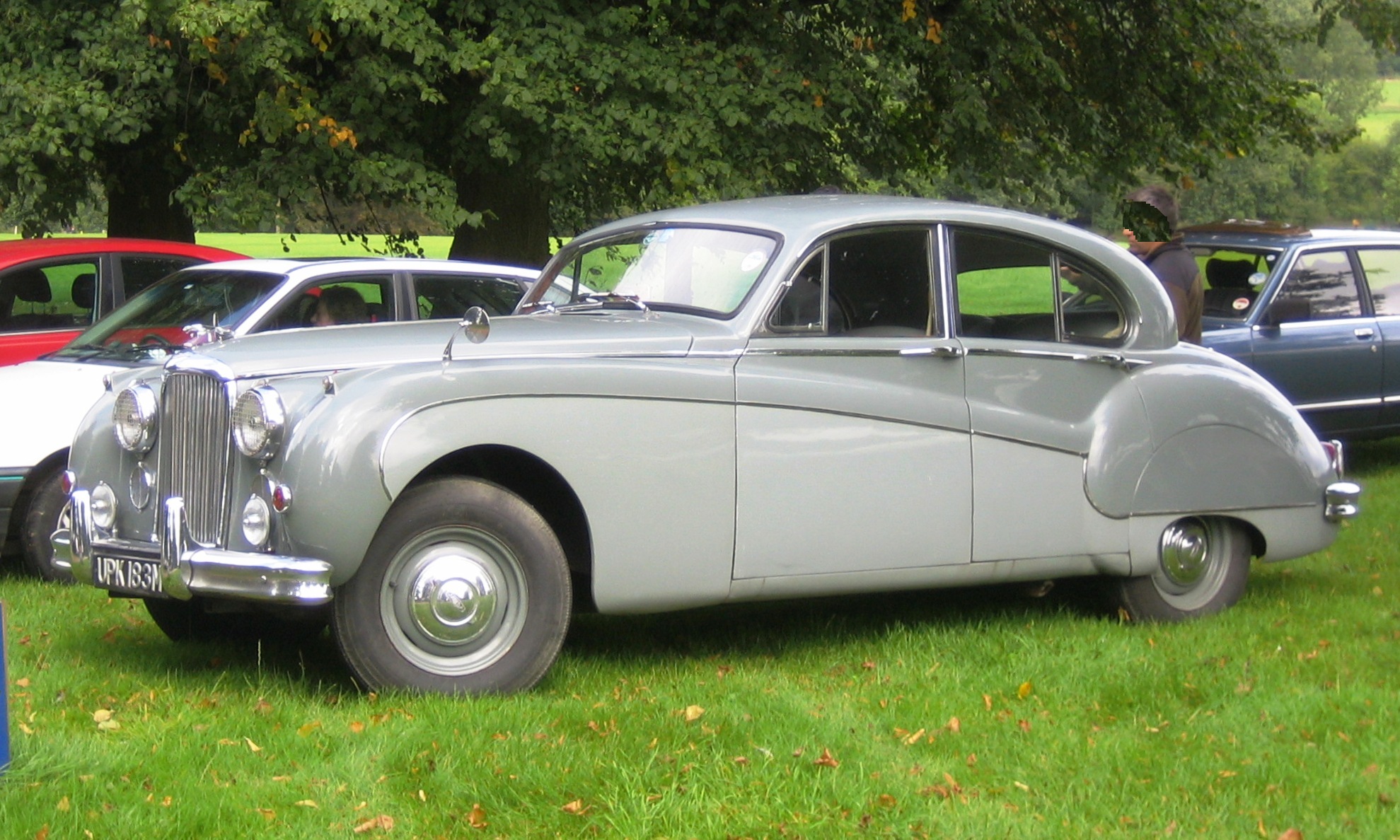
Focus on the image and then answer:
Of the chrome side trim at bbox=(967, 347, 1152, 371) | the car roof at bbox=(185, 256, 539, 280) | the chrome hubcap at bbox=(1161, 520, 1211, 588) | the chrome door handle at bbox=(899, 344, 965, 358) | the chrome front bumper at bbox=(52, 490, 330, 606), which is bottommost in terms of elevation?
the chrome hubcap at bbox=(1161, 520, 1211, 588)

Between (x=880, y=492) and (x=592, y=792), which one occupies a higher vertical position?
(x=880, y=492)

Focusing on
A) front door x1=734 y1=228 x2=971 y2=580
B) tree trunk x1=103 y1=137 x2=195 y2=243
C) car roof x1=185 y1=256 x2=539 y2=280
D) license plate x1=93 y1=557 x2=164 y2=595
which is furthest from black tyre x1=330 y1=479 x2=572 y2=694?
tree trunk x1=103 y1=137 x2=195 y2=243

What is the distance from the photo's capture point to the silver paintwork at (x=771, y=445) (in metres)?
5.34

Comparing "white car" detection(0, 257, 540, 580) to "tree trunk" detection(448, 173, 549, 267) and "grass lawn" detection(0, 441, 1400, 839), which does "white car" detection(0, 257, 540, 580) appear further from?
"tree trunk" detection(448, 173, 549, 267)

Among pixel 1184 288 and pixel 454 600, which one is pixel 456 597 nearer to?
pixel 454 600

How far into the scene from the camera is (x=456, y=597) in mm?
5469

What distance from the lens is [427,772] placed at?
4727mm

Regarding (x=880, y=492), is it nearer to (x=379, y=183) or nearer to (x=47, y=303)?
(x=47, y=303)

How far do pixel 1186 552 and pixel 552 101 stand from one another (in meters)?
7.77

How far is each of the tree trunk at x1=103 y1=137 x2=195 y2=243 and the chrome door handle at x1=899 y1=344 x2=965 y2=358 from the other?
10750 mm

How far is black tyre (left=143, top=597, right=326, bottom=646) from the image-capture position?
6.50 m

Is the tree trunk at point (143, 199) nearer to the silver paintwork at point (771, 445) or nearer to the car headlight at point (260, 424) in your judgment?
the silver paintwork at point (771, 445)

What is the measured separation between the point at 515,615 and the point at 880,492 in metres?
1.47

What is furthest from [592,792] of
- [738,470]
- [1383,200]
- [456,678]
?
[1383,200]
